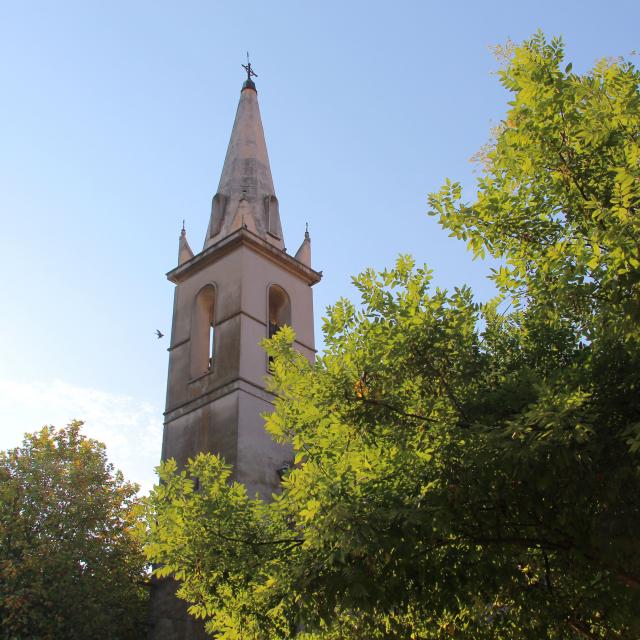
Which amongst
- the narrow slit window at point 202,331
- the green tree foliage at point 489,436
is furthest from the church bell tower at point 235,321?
the green tree foliage at point 489,436

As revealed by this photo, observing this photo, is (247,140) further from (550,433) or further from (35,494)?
(550,433)

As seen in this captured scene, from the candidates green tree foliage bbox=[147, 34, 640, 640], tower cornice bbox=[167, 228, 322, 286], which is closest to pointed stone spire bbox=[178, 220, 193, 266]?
tower cornice bbox=[167, 228, 322, 286]

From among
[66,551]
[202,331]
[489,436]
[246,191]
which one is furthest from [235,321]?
[489,436]

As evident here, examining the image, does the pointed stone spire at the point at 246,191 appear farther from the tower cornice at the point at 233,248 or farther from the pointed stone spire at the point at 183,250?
the pointed stone spire at the point at 183,250

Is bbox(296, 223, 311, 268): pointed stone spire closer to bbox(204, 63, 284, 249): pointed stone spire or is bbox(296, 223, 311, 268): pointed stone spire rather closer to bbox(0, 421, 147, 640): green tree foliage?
bbox(204, 63, 284, 249): pointed stone spire

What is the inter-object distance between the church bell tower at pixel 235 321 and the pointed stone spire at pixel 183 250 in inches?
1.5

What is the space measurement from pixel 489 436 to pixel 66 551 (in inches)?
610

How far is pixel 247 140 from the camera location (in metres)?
28.7

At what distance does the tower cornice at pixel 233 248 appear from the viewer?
2447cm

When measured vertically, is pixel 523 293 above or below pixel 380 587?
above

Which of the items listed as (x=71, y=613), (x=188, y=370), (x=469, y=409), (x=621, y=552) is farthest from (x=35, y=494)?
(x=621, y=552)

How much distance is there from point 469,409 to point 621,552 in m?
1.96

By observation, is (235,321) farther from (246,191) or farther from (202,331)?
(246,191)

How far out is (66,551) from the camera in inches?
792
